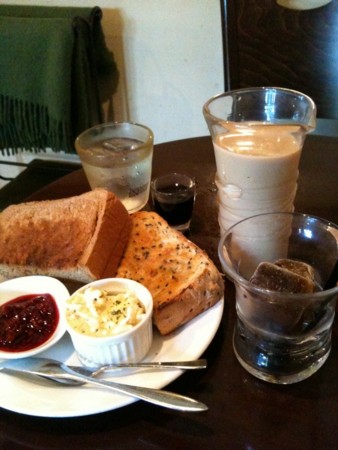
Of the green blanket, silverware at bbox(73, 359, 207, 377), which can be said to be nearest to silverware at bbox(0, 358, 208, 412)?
silverware at bbox(73, 359, 207, 377)

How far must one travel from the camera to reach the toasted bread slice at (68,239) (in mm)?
952

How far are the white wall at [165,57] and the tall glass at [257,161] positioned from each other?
114 centimetres

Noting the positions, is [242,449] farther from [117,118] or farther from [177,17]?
[117,118]

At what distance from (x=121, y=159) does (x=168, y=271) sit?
0.36 meters

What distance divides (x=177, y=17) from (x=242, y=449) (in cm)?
175

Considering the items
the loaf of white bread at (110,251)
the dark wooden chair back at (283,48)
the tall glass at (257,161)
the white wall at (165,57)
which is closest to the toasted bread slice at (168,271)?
the loaf of white bread at (110,251)

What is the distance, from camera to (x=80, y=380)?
2.46ft

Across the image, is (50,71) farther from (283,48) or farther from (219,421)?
(219,421)

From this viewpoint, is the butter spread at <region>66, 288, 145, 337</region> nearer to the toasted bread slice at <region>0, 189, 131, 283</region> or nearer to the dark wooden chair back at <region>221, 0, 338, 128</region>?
the toasted bread slice at <region>0, 189, 131, 283</region>

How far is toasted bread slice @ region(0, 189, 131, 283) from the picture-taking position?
952mm

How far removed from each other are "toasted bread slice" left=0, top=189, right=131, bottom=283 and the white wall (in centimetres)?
117

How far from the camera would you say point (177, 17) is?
6.57 ft

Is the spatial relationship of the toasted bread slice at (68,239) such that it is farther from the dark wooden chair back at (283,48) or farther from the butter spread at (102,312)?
the dark wooden chair back at (283,48)

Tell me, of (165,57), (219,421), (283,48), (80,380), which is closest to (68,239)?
(80,380)
